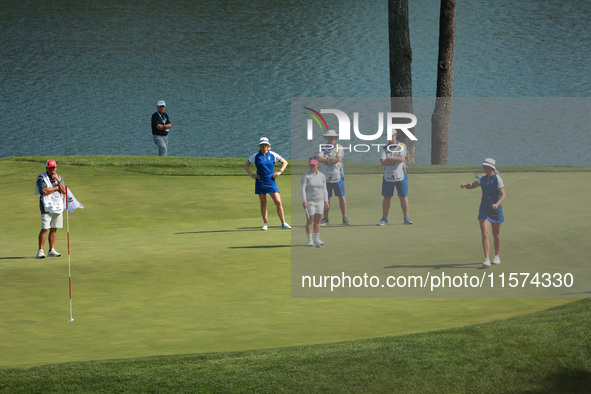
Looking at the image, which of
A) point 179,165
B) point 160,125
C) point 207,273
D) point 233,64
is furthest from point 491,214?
point 233,64

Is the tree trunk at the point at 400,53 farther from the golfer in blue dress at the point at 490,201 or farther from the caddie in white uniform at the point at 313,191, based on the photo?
the golfer in blue dress at the point at 490,201

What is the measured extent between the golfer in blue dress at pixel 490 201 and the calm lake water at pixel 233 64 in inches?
947

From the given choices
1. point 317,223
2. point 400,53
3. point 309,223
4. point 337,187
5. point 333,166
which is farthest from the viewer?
point 400,53

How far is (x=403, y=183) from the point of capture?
15.6 meters

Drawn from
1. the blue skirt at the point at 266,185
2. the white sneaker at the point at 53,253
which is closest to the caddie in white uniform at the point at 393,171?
the blue skirt at the point at 266,185

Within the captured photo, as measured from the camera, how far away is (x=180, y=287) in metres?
12.7

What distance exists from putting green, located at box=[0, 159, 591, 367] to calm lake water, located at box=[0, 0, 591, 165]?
60.6ft

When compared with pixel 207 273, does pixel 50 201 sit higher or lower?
higher

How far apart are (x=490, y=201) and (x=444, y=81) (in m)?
19.4

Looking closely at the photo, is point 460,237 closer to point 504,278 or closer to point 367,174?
point 504,278

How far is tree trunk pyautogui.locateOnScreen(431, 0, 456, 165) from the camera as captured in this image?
3119 cm

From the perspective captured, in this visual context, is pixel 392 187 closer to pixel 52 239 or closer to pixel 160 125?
pixel 52 239

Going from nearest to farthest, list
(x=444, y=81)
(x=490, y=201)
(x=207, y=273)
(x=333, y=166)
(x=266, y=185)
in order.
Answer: (x=490, y=201)
(x=207, y=273)
(x=333, y=166)
(x=266, y=185)
(x=444, y=81)

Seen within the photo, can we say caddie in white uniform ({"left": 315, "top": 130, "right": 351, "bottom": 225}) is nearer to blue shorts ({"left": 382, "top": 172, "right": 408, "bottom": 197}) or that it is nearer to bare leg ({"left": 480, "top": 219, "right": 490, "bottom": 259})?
blue shorts ({"left": 382, "top": 172, "right": 408, "bottom": 197})
